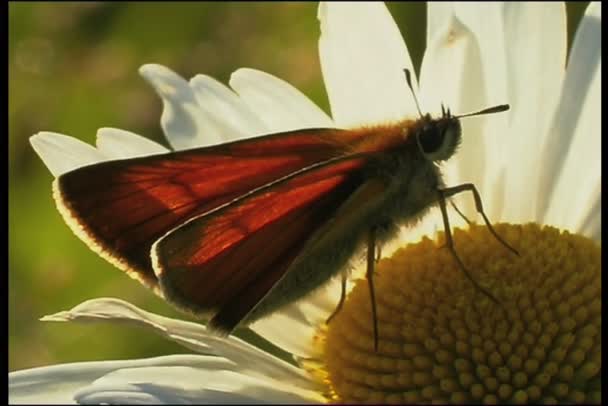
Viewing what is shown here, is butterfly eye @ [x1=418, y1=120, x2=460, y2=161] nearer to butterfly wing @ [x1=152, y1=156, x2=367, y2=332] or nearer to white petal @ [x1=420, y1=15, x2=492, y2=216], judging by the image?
butterfly wing @ [x1=152, y1=156, x2=367, y2=332]

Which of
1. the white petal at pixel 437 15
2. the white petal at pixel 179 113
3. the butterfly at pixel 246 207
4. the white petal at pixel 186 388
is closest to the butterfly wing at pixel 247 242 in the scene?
the butterfly at pixel 246 207

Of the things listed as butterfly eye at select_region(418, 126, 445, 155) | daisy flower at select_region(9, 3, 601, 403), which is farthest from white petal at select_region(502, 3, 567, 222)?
butterfly eye at select_region(418, 126, 445, 155)

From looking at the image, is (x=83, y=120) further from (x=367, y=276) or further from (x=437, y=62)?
(x=367, y=276)

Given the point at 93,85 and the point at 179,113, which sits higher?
the point at 93,85

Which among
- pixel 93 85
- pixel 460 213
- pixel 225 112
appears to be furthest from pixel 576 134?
pixel 93 85

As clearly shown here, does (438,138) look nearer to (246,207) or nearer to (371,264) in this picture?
(371,264)

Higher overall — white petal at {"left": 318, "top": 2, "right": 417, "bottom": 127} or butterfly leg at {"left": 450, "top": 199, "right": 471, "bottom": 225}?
white petal at {"left": 318, "top": 2, "right": 417, "bottom": 127}
